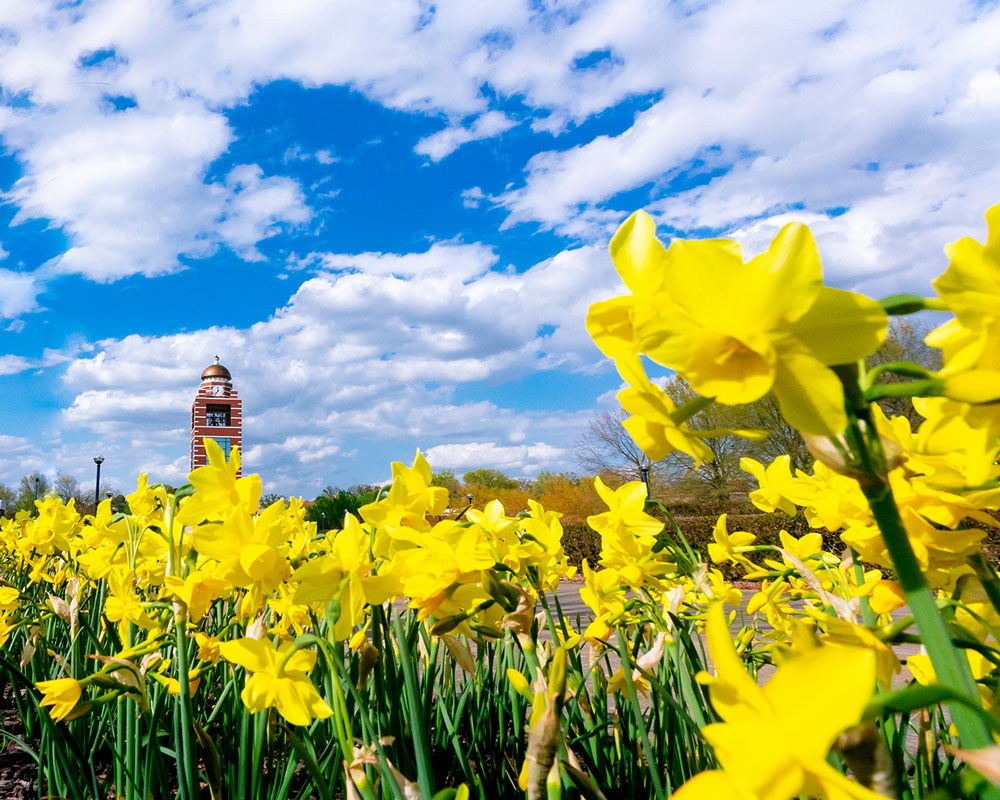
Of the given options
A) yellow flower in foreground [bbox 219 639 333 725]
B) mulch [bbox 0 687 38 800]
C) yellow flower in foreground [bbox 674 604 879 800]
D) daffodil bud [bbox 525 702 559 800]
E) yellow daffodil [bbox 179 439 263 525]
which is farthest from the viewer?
mulch [bbox 0 687 38 800]

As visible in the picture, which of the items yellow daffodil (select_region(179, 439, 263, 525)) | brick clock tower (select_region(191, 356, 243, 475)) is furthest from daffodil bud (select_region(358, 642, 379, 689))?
brick clock tower (select_region(191, 356, 243, 475))

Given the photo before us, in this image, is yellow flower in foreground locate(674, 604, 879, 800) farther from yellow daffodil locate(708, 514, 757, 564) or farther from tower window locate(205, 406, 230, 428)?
tower window locate(205, 406, 230, 428)

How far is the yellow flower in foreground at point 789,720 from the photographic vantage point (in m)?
0.41

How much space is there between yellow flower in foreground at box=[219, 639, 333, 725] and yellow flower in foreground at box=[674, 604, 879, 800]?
93cm

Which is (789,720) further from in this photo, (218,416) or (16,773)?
(218,416)

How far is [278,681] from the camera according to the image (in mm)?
1206

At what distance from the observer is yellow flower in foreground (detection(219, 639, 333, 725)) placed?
46.9 inches

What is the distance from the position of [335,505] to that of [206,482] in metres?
18.0

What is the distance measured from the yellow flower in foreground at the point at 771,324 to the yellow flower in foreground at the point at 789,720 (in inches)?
6.7

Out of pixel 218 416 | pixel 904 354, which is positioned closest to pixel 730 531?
pixel 904 354

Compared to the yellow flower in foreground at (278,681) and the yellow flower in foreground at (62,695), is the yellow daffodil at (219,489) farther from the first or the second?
the yellow flower in foreground at (62,695)

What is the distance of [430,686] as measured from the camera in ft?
6.67

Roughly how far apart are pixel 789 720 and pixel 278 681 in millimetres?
1031

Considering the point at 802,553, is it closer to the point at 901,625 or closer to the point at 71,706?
the point at 901,625
